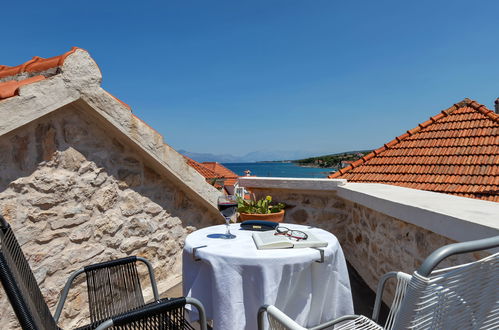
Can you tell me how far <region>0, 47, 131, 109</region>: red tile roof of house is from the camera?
6.89 ft

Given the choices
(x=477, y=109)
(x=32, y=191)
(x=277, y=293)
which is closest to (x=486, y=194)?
(x=477, y=109)

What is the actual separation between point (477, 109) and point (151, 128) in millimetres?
8525

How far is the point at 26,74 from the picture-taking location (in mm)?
2512

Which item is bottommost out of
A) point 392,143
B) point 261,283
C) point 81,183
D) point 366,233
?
point 366,233

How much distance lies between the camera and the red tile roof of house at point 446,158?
20.1 ft

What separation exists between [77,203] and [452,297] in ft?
8.21

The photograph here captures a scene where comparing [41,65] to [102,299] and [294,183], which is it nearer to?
[102,299]

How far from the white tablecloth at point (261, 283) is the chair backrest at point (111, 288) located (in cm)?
46

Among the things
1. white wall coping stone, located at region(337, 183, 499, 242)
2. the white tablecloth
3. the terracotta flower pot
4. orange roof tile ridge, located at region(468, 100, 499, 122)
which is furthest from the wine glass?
orange roof tile ridge, located at region(468, 100, 499, 122)

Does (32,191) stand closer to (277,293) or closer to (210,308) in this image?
(210,308)

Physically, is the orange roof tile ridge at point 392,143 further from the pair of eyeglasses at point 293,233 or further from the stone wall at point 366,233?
the pair of eyeglasses at point 293,233

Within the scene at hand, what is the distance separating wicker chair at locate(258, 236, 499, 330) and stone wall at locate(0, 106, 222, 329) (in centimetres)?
235

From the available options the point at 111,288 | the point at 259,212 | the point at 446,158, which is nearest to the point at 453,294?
the point at 111,288

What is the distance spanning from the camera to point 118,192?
9.07 feet
